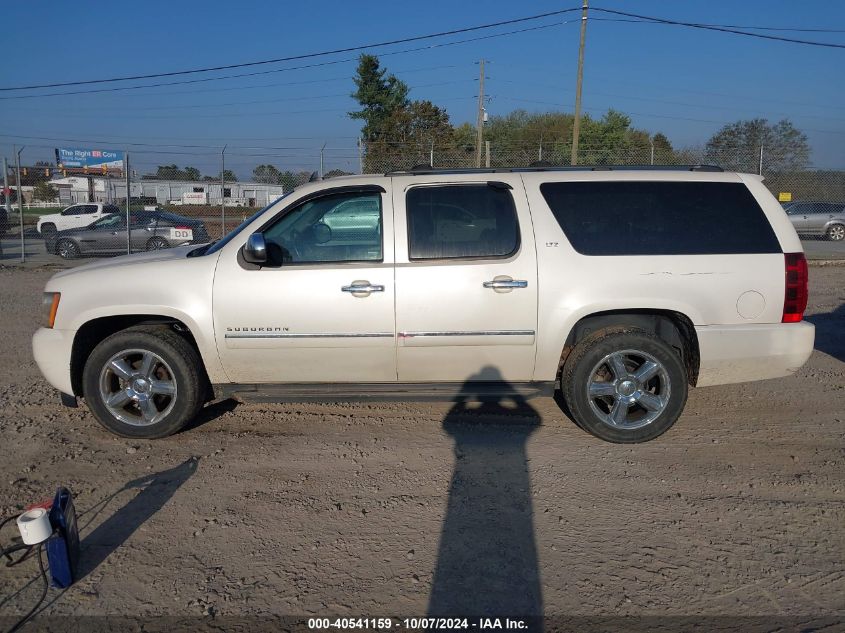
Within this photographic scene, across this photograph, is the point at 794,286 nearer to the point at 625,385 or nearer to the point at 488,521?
the point at 625,385

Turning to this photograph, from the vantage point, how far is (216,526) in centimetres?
359

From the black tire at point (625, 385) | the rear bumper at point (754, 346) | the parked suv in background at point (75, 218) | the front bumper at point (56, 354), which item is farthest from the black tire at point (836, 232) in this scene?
the parked suv in background at point (75, 218)

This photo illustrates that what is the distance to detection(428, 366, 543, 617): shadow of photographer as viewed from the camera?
2961mm

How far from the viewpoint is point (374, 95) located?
38781mm

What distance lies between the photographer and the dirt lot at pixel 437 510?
118 inches

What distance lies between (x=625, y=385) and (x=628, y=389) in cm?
4

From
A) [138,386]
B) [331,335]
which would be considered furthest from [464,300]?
[138,386]

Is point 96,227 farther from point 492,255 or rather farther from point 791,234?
point 791,234

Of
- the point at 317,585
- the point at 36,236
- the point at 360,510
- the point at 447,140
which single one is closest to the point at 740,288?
the point at 360,510

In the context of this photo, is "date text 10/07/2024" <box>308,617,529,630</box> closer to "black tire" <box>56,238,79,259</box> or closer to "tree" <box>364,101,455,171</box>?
"black tire" <box>56,238,79,259</box>

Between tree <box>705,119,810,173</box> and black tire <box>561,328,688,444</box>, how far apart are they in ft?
41.3

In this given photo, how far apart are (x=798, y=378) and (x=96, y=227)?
1699 centimetres

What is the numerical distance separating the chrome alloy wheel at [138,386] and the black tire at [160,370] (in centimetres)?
1

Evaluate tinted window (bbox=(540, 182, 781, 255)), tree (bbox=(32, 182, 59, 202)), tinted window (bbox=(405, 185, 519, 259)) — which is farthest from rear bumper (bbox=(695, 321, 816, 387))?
tree (bbox=(32, 182, 59, 202))
